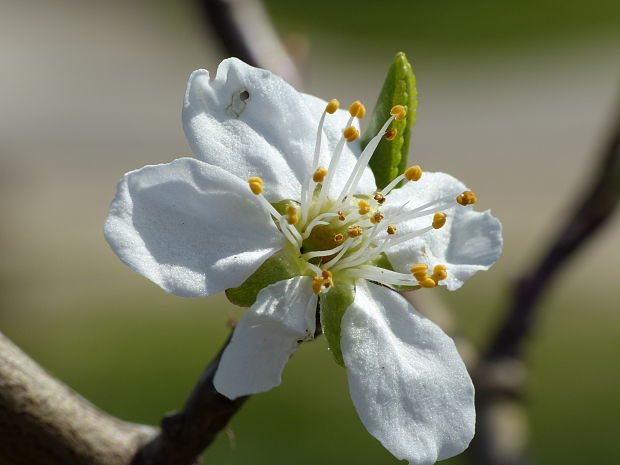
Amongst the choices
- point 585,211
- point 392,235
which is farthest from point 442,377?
point 585,211

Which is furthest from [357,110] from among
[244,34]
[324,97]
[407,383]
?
[324,97]

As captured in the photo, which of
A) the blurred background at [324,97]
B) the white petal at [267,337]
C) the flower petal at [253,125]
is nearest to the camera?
the white petal at [267,337]

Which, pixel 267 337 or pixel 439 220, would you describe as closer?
pixel 267 337

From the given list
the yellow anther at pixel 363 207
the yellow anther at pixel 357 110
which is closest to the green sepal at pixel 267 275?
the yellow anther at pixel 363 207

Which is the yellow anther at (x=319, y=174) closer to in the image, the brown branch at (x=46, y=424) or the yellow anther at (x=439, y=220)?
the yellow anther at (x=439, y=220)

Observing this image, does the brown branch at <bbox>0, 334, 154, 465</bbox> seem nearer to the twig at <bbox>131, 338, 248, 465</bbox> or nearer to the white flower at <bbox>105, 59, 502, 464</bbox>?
the twig at <bbox>131, 338, 248, 465</bbox>

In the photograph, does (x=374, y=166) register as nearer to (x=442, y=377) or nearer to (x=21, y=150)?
(x=442, y=377)

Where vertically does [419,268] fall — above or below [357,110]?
below

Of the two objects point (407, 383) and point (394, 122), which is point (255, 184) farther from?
point (407, 383)
